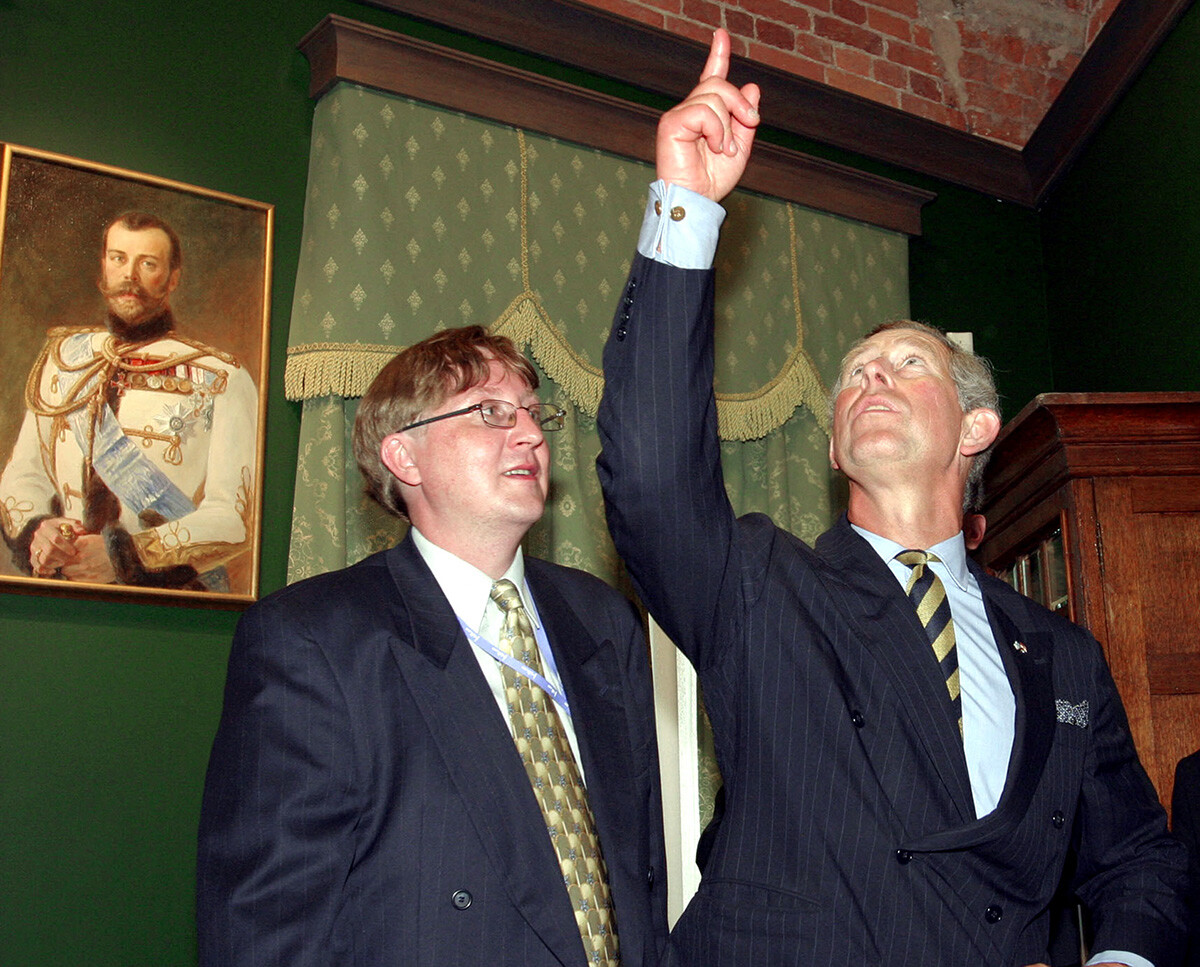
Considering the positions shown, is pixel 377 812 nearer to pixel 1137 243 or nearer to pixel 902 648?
pixel 902 648

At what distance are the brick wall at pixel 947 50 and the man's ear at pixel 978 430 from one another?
2636 millimetres

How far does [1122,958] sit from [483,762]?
37.6 inches

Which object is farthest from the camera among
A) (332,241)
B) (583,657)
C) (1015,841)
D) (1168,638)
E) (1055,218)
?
(1055,218)

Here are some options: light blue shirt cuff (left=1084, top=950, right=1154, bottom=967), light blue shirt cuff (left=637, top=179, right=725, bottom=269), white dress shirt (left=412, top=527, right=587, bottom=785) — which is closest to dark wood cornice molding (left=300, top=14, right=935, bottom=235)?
→ white dress shirt (left=412, top=527, right=587, bottom=785)

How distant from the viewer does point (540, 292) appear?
374 cm

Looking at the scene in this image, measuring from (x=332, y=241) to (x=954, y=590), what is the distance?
1963 millimetres

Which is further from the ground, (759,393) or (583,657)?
(759,393)

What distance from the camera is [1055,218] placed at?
4.94 m

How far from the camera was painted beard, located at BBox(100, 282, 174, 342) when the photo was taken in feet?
10.1

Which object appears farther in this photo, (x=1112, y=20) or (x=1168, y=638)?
(x=1112, y=20)

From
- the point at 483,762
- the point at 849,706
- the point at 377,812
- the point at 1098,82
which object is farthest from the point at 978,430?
the point at 1098,82

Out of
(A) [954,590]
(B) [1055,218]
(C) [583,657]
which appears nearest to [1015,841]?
(A) [954,590]

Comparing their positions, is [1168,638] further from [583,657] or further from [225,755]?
[225,755]

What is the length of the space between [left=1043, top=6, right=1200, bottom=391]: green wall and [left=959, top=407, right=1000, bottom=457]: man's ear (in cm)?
192
